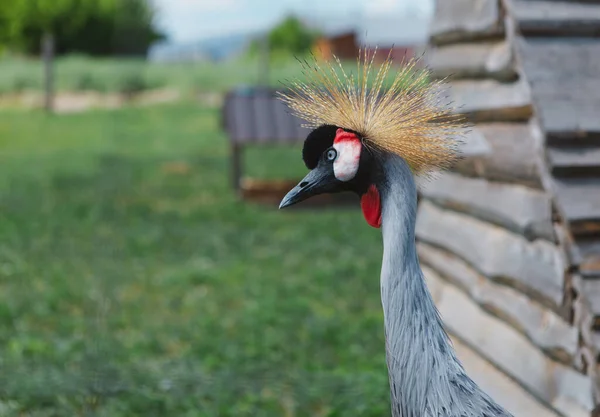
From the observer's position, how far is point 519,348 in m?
3.63

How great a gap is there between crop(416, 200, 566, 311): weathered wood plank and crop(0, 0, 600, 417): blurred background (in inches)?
0.5

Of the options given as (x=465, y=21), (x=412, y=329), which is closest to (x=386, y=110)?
(x=412, y=329)

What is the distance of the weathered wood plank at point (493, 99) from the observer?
3663 mm

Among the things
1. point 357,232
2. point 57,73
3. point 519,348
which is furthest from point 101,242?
point 57,73

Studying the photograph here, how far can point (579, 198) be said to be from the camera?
3.20 metres

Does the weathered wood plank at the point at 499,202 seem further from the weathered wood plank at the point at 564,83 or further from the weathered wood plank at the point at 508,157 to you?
the weathered wood plank at the point at 564,83

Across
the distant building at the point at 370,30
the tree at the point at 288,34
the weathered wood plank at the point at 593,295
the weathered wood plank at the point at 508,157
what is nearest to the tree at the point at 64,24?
the distant building at the point at 370,30

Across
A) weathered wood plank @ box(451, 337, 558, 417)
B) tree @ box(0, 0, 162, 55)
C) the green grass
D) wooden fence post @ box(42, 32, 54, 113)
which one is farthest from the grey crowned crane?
tree @ box(0, 0, 162, 55)

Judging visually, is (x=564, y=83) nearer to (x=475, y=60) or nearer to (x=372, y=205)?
(x=475, y=60)

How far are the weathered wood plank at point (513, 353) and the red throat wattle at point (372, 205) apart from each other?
121 centimetres

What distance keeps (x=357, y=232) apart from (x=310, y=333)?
3594 mm

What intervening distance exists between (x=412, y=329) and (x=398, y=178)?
414 mm

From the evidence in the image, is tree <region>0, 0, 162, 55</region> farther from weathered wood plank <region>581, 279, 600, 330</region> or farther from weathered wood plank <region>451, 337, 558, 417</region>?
weathered wood plank <region>581, 279, 600, 330</region>

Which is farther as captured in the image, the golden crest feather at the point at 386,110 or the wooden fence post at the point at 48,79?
the wooden fence post at the point at 48,79
